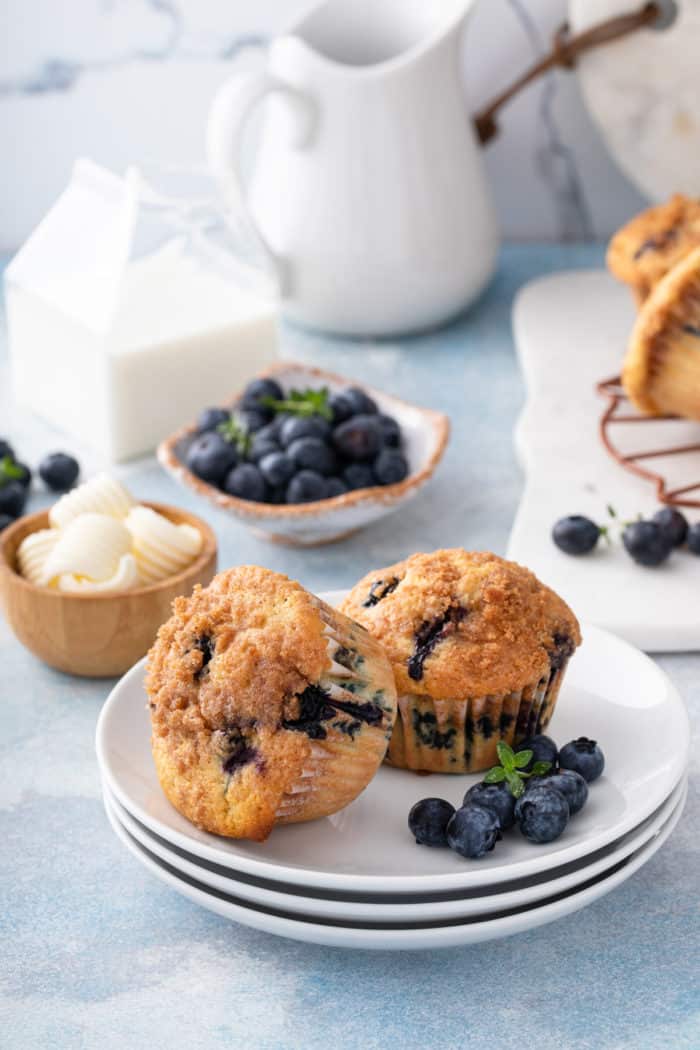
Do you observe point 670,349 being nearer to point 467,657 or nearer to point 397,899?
point 467,657

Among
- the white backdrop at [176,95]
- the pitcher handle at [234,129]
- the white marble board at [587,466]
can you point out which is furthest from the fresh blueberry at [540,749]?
the white backdrop at [176,95]

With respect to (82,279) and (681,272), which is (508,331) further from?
(82,279)

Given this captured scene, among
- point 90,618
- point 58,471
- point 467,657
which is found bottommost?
point 58,471

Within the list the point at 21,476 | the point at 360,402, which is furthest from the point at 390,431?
the point at 21,476

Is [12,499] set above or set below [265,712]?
below

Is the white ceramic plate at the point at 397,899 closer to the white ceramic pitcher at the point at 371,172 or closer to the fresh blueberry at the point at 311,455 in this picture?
the fresh blueberry at the point at 311,455

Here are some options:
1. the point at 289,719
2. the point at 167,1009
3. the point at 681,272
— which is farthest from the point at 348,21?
the point at 167,1009
